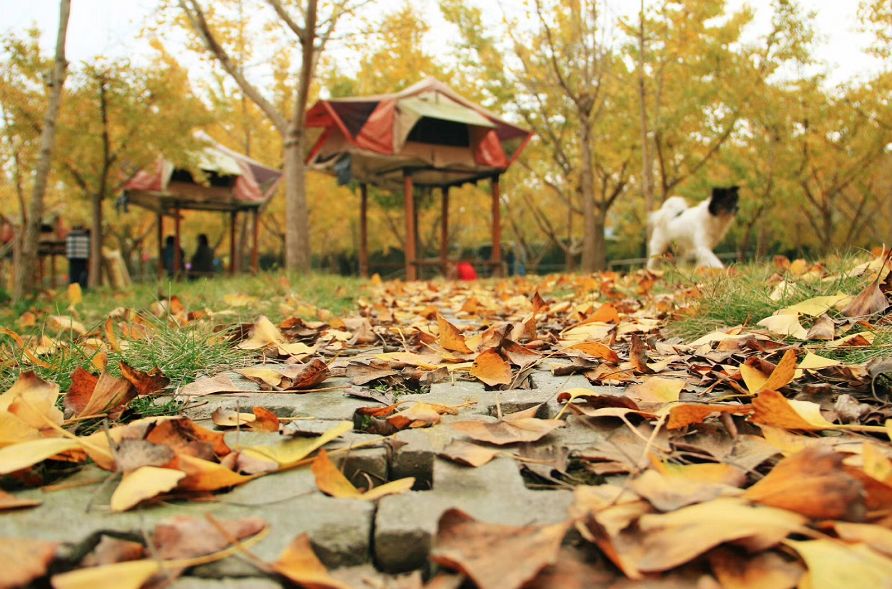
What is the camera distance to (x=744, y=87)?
12562 millimetres

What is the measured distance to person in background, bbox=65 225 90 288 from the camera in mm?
11594

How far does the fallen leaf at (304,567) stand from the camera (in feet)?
2.03

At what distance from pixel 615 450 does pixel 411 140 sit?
847 centimetres

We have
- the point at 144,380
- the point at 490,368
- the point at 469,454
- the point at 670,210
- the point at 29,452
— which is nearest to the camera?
the point at 29,452

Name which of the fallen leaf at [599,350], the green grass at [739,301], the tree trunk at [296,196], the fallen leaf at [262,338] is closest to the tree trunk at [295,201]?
the tree trunk at [296,196]

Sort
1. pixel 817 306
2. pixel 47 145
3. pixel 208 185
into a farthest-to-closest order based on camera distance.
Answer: pixel 208 185, pixel 47 145, pixel 817 306

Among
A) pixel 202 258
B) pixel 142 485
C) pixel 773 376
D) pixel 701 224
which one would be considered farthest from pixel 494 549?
pixel 202 258

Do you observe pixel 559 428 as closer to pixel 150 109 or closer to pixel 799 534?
pixel 799 534

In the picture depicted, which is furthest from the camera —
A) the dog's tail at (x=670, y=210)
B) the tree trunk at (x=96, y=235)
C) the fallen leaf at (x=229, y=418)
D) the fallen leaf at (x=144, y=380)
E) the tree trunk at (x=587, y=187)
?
the tree trunk at (x=587, y=187)

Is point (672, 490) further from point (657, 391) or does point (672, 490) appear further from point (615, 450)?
point (657, 391)

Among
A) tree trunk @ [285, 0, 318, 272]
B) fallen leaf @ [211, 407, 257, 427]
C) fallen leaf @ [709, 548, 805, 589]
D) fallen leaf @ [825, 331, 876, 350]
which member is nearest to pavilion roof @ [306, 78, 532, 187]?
tree trunk @ [285, 0, 318, 272]

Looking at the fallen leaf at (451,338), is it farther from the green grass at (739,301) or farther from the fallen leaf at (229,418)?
the green grass at (739,301)

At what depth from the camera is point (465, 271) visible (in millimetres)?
10062

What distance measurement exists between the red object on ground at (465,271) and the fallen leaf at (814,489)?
9109 millimetres
